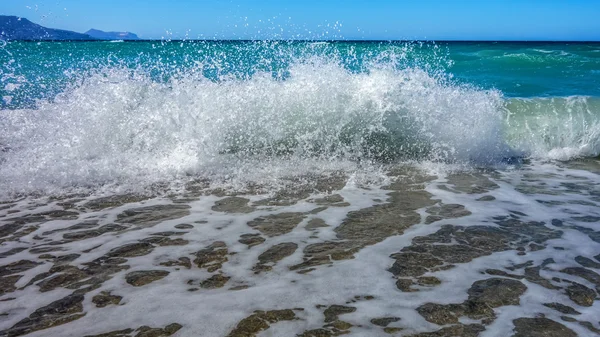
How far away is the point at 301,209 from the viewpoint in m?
3.71

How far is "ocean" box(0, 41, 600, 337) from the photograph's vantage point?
7.21 feet

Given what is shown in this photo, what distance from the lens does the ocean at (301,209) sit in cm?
220

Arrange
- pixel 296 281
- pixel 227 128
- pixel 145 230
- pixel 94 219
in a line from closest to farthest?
pixel 296 281, pixel 145 230, pixel 94 219, pixel 227 128

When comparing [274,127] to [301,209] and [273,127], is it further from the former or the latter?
[301,209]

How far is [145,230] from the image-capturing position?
10.7 ft

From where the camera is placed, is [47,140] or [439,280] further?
[47,140]

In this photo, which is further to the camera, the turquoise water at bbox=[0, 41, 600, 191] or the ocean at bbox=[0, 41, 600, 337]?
the turquoise water at bbox=[0, 41, 600, 191]

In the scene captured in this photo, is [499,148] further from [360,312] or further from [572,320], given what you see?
[360,312]

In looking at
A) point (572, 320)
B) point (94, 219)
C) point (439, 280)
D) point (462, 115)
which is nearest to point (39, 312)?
point (94, 219)

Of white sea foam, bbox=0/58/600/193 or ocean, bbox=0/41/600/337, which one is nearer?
ocean, bbox=0/41/600/337

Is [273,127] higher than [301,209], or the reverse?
[273,127]

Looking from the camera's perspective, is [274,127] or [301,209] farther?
[274,127]

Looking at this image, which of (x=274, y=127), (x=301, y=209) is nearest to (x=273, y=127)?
(x=274, y=127)

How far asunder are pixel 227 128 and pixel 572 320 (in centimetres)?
422
